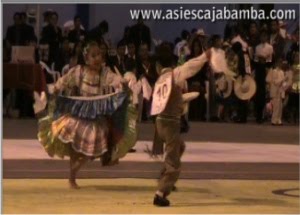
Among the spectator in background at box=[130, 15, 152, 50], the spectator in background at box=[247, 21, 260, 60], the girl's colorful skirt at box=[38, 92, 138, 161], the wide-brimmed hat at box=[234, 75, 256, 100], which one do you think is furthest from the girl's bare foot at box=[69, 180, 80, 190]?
the wide-brimmed hat at box=[234, 75, 256, 100]

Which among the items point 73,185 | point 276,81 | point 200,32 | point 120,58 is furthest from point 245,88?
point 73,185

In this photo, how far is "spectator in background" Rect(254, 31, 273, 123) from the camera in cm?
1742

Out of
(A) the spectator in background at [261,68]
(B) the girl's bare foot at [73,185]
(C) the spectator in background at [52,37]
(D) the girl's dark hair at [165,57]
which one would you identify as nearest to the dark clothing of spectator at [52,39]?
(C) the spectator in background at [52,37]

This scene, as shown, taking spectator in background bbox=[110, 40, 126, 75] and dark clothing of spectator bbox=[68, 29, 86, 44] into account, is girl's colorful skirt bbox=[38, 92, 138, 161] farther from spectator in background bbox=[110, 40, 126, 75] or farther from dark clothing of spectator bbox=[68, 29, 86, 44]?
dark clothing of spectator bbox=[68, 29, 86, 44]

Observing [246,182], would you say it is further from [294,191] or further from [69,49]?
[69,49]

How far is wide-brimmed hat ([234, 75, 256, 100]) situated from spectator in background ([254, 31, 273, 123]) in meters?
0.11

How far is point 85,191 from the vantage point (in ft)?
33.1

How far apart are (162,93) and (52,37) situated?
29.1 feet

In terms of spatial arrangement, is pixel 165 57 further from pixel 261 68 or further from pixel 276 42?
pixel 261 68

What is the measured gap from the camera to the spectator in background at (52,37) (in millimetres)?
17516

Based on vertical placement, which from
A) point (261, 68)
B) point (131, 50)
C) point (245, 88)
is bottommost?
point (245, 88)

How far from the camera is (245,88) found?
18062 mm

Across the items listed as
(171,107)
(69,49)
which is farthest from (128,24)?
(171,107)

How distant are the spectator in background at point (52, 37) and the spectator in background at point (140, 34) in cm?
166
